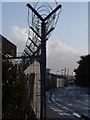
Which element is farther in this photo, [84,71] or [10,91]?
[84,71]

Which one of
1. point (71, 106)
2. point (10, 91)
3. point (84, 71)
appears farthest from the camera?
point (84, 71)

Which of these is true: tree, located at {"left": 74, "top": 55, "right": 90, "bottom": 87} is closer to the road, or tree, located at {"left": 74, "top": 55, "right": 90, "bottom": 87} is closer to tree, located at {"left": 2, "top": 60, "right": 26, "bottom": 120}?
the road

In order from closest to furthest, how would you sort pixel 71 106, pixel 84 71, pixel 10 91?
pixel 10 91
pixel 71 106
pixel 84 71

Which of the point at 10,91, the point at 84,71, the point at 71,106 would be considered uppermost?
the point at 84,71

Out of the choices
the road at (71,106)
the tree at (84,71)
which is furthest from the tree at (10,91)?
the tree at (84,71)

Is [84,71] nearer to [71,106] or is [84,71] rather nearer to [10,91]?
[71,106]

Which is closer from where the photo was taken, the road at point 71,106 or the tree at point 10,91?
the tree at point 10,91

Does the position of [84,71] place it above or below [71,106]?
above

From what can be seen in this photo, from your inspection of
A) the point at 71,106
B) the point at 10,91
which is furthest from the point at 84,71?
the point at 10,91

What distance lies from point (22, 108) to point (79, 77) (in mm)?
76647

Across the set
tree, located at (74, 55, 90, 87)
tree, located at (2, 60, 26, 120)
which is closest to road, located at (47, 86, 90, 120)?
tree, located at (2, 60, 26, 120)

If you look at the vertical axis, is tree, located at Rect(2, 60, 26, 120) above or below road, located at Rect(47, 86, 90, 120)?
above

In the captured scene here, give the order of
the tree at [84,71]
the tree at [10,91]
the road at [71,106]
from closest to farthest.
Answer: the tree at [10,91], the road at [71,106], the tree at [84,71]

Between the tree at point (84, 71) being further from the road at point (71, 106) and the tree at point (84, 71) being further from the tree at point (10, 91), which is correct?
the tree at point (10, 91)
